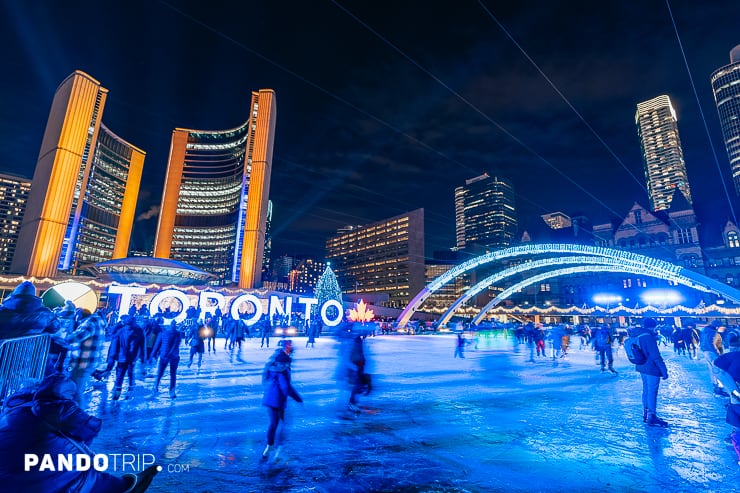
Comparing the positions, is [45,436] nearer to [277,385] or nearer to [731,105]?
[277,385]

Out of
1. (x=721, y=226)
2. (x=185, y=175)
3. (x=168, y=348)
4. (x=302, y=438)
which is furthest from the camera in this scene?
(x=185, y=175)

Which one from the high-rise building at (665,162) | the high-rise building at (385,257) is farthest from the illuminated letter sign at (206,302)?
the high-rise building at (665,162)

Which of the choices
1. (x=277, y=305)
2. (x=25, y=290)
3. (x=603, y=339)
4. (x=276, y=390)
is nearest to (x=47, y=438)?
(x=276, y=390)

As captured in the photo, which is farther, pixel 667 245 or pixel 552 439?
pixel 667 245

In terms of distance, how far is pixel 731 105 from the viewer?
137 m

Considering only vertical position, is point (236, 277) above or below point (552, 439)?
above

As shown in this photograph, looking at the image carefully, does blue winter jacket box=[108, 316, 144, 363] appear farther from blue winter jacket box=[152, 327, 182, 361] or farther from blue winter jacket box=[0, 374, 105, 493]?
blue winter jacket box=[0, 374, 105, 493]

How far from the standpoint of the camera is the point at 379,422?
20.7ft

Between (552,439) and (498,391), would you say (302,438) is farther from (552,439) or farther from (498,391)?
(498,391)

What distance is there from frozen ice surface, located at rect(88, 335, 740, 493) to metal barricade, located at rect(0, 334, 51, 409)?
4.55 feet

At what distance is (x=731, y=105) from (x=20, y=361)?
209770 millimetres

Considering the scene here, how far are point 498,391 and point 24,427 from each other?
30.8 feet

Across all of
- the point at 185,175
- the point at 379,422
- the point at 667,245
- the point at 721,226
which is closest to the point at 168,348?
the point at 379,422

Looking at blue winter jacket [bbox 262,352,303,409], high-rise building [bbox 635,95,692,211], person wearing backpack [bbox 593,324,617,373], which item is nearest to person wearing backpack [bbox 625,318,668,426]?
blue winter jacket [bbox 262,352,303,409]
